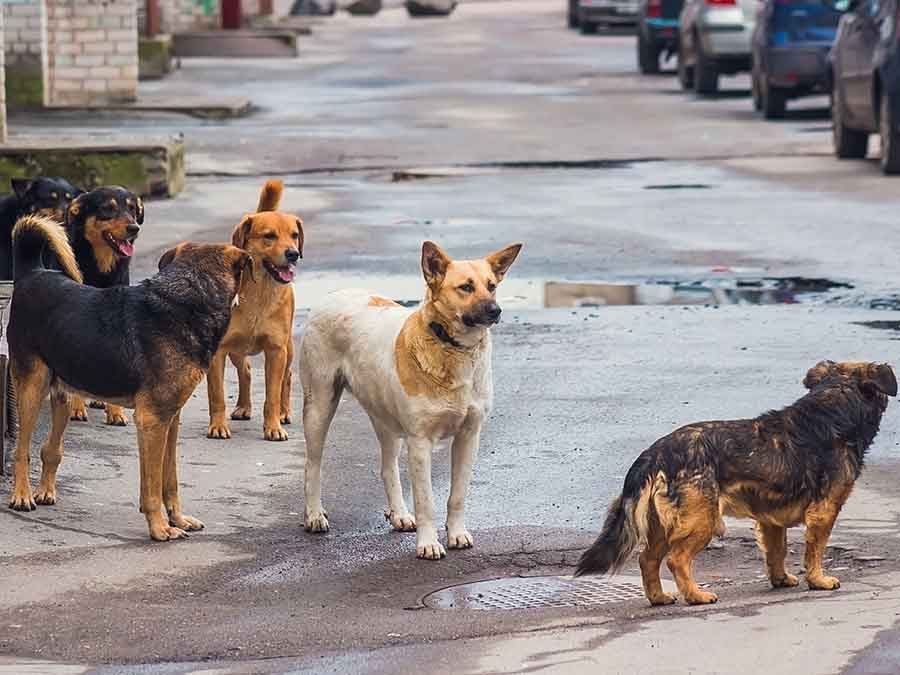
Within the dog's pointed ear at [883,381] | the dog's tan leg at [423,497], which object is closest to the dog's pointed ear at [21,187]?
the dog's tan leg at [423,497]

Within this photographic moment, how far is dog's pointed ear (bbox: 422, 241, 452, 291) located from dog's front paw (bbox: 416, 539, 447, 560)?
971mm

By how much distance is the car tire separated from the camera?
26.2 metres

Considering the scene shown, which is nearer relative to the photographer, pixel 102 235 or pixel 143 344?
pixel 143 344

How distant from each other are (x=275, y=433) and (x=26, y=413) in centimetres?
169

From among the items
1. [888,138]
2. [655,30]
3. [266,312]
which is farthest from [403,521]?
[655,30]

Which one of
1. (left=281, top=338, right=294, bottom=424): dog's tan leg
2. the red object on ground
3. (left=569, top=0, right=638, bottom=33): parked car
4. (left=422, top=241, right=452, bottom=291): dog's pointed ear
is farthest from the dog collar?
(left=569, top=0, right=638, bottom=33): parked car

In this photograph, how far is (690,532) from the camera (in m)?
6.76

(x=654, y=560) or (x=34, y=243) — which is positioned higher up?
(x=34, y=243)

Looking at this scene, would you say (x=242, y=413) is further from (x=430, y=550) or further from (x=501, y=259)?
(x=501, y=259)

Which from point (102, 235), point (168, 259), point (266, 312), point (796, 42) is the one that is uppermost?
point (168, 259)

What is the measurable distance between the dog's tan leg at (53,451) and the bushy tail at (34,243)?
57 cm

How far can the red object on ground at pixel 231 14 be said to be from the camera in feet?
135

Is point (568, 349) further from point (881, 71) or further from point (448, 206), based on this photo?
point (881, 71)

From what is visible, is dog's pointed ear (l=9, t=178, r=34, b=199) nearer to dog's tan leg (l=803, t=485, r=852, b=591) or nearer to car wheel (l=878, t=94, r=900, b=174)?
dog's tan leg (l=803, t=485, r=852, b=591)
